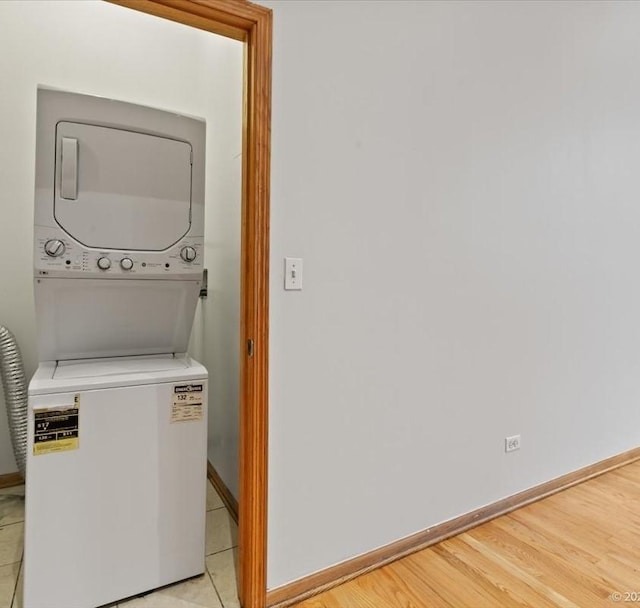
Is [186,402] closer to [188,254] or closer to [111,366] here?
[111,366]

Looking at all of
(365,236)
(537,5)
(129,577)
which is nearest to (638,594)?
(365,236)

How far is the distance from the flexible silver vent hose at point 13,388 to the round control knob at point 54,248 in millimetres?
1056

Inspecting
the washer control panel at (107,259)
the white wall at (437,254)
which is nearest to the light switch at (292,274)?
the white wall at (437,254)

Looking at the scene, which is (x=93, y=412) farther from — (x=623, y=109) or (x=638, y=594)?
(x=623, y=109)

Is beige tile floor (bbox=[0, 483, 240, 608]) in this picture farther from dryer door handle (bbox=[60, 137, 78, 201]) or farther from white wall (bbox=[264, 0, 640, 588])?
dryer door handle (bbox=[60, 137, 78, 201])

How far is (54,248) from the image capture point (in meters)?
1.60

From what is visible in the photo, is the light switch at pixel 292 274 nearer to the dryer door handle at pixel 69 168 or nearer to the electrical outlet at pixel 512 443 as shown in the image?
the dryer door handle at pixel 69 168

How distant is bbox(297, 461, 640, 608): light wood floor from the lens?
165cm

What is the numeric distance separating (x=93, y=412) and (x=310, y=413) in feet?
2.50

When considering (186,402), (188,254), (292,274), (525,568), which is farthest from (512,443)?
(188,254)

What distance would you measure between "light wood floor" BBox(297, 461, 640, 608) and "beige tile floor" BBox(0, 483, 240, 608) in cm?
36

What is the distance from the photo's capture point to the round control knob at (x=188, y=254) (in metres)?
1.84

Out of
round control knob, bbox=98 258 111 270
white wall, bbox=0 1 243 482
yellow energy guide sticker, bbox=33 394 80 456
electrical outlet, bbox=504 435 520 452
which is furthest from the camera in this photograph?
white wall, bbox=0 1 243 482

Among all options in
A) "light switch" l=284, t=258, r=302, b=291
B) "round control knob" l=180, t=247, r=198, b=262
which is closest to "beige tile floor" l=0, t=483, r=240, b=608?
"light switch" l=284, t=258, r=302, b=291
